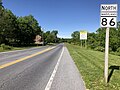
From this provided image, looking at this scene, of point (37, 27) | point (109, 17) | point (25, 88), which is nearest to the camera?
point (25, 88)

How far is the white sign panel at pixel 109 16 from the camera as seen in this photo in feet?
29.6

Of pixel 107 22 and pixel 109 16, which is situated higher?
pixel 109 16

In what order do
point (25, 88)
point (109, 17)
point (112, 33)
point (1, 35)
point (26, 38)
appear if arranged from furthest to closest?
point (26, 38) → point (112, 33) → point (1, 35) → point (109, 17) → point (25, 88)

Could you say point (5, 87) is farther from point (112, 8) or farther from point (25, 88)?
point (112, 8)

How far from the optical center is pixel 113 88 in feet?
26.0

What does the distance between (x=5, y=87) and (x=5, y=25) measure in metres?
57.5

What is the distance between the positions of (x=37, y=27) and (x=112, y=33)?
50831 mm

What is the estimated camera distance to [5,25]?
6300 centimetres

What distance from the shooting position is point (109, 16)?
9.07 metres

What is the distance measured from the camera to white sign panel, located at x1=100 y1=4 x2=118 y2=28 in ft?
29.6

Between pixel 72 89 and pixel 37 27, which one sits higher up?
pixel 37 27

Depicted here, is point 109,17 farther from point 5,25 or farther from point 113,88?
point 5,25

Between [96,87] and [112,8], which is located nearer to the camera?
[96,87]

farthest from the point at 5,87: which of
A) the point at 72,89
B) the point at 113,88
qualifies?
the point at 113,88
